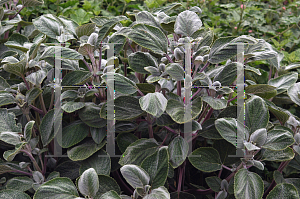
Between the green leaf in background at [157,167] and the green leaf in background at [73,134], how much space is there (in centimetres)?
26

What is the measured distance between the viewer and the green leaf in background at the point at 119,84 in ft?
2.70

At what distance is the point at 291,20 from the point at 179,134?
1730 mm

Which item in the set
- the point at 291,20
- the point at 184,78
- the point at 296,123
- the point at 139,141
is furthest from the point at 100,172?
the point at 291,20

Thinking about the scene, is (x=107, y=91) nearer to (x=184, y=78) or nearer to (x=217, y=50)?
(x=184, y=78)

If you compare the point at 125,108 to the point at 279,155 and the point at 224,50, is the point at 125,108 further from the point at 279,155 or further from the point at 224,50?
the point at 279,155

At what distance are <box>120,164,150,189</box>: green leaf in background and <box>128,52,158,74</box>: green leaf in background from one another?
0.33 metres

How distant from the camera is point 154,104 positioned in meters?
0.75

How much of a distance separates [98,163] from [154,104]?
0.30m

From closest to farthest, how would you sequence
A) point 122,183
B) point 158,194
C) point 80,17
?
point 158,194 < point 122,183 < point 80,17

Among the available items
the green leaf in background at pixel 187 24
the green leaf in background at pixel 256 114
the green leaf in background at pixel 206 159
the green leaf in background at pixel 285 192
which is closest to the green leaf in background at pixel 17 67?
the green leaf in background at pixel 187 24

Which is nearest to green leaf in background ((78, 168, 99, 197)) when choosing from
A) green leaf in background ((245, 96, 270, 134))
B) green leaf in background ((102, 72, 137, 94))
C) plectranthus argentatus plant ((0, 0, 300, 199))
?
plectranthus argentatus plant ((0, 0, 300, 199))

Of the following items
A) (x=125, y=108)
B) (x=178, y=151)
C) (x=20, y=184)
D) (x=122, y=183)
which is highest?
(x=125, y=108)

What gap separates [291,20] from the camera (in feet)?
6.96
